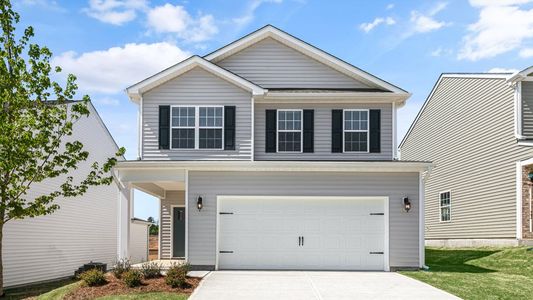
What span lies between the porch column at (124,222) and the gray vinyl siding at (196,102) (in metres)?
1.41

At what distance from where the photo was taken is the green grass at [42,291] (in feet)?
46.9

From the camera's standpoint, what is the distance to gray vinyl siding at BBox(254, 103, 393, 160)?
19562 mm

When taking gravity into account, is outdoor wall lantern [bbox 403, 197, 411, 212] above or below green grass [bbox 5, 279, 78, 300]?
above

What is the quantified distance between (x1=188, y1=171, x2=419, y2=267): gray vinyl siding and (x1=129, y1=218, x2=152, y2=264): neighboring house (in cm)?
1006

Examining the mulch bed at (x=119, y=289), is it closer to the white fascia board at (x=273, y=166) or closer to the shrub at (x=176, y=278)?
the shrub at (x=176, y=278)

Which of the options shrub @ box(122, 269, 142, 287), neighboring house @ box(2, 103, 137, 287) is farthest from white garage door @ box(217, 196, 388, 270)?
shrub @ box(122, 269, 142, 287)

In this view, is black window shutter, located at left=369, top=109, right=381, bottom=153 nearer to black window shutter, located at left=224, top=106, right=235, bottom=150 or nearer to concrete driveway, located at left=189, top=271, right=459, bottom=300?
concrete driveway, located at left=189, top=271, right=459, bottom=300

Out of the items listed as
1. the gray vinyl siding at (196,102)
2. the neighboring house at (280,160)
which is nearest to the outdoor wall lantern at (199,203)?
the neighboring house at (280,160)

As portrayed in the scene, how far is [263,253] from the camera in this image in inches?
722

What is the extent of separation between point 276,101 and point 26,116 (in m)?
7.83

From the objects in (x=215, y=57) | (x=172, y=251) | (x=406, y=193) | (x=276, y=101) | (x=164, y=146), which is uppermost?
(x=215, y=57)

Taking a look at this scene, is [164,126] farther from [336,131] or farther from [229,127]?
[336,131]

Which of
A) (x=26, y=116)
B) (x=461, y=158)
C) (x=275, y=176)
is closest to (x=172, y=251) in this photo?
(x=275, y=176)

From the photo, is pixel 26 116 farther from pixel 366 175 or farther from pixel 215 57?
pixel 366 175
